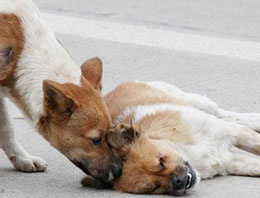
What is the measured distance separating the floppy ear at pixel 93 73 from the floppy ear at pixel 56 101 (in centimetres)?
35

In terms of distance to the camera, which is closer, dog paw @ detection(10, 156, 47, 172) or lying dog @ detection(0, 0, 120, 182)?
lying dog @ detection(0, 0, 120, 182)

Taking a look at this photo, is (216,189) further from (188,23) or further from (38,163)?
(188,23)

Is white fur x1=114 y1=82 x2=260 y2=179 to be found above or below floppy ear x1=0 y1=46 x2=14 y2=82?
below

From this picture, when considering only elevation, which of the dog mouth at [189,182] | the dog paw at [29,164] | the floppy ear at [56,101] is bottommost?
the dog paw at [29,164]

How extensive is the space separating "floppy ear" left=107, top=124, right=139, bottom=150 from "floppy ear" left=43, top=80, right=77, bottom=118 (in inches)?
13.2

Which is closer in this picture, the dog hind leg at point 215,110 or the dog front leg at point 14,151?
the dog front leg at point 14,151

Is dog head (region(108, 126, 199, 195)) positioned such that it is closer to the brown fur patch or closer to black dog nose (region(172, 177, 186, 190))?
black dog nose (region(172, 177, 186, 190))

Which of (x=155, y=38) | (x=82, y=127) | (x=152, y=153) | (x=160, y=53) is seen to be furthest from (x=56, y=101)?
(x=155, y=38)

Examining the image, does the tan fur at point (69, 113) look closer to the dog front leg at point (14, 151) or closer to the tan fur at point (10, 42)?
the tan fur at point (10, 42)

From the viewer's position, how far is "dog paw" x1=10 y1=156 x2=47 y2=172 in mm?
7188

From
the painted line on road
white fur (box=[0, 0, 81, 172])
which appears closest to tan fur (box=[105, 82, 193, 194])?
white fur (box=[0, 0, 81, 172])

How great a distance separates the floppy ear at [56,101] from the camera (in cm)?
633

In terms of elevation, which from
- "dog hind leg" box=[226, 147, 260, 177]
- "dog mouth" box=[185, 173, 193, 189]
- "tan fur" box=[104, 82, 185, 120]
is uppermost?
"tan fur" box=[104, 82, 185, 120]

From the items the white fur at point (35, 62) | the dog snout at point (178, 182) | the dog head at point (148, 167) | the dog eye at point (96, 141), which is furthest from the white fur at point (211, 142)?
the white fur at point (35, 62)
